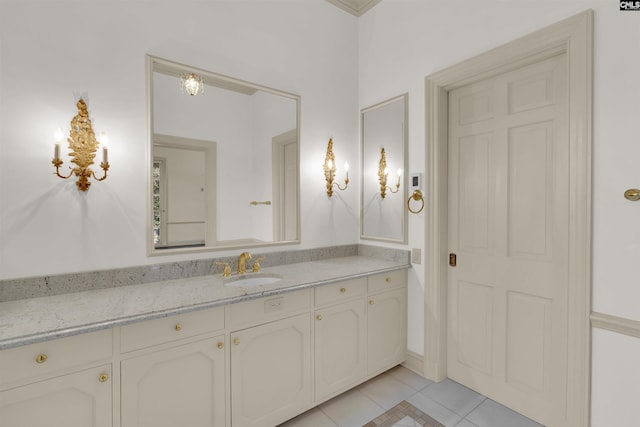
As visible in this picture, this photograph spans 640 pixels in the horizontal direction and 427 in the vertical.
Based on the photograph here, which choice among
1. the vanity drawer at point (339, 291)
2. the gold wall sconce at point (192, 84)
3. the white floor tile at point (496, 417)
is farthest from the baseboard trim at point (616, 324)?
the gold wall sconce at point (192, 84)

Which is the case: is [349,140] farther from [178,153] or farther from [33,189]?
[33,189]

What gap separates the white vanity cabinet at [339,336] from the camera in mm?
1944

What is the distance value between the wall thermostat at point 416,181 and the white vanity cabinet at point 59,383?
206 centimetres

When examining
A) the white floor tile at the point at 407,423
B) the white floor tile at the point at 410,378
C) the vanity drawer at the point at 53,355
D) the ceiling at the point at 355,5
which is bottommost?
the white floor tile at the point at 407,423

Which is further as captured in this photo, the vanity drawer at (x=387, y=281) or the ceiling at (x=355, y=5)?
the ceiling at (x=355, y=5)

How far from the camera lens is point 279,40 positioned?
2.38m

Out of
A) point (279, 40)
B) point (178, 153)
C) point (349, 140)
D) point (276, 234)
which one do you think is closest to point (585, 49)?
point (349, 140)

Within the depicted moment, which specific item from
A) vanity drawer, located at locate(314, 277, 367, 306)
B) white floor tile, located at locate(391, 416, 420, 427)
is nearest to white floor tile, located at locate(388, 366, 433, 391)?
white floor tile, located at locate(391, 416, 420, 427)

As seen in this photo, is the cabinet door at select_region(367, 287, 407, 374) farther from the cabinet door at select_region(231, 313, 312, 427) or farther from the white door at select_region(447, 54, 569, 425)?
the cabinet door at select_region(231, 313, 312, 427)

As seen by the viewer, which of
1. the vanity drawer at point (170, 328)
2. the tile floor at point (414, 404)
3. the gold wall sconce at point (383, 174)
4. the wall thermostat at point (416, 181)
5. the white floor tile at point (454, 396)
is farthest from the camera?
the gold wall sconce at point (383, 174)

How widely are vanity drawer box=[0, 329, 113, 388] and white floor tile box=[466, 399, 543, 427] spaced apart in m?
2.07

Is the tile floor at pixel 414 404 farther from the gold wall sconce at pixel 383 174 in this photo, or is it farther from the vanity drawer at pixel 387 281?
the gold wall sconce at pixel 383 174

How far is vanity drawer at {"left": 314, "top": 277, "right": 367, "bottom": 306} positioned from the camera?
1.94 metres

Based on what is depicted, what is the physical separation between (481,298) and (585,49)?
155 centimetres
